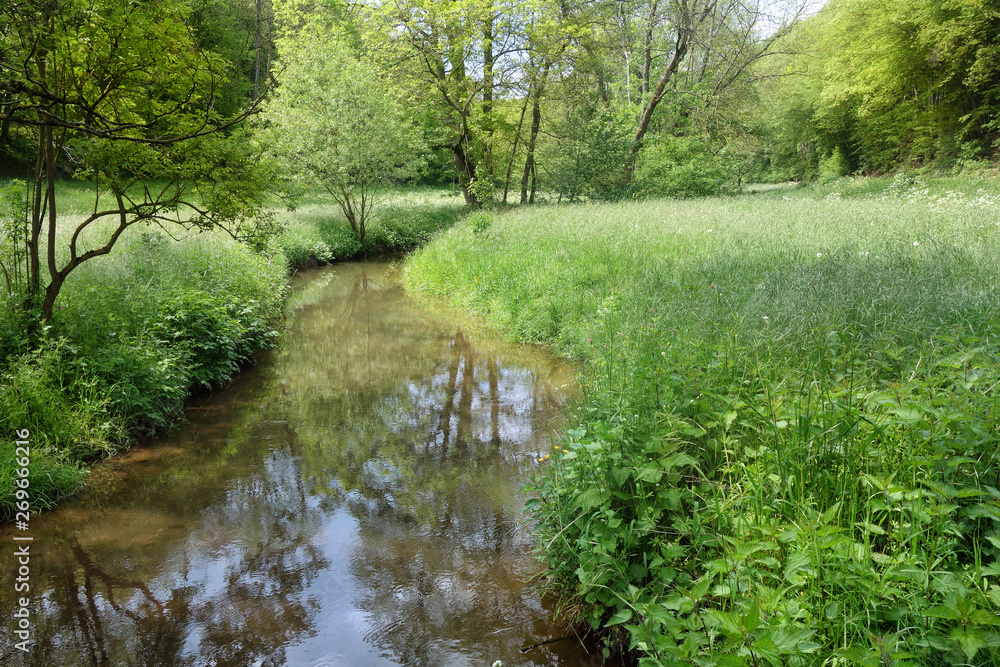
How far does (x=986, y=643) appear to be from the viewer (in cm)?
173

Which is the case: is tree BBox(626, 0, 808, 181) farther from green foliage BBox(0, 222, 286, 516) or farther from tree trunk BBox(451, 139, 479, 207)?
green foliage BBox(0, 222, 286, 516)

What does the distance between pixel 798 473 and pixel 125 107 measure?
23.6 feet

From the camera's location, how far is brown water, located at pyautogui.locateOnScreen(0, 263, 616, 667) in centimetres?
330

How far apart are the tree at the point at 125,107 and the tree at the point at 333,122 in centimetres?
1148

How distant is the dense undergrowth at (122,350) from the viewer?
5.02 m

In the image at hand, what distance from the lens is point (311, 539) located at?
171 inches

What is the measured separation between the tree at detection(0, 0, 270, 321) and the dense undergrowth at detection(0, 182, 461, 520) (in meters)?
0.56

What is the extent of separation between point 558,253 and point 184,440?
24.4 ft

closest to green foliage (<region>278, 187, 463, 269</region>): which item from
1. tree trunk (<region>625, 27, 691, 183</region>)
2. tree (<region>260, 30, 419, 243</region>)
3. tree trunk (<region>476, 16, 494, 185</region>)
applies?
tree (<region>260, 30, 419, 243</region>)

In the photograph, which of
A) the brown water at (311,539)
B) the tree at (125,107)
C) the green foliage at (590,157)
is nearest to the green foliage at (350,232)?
the green foliage at (590,157)

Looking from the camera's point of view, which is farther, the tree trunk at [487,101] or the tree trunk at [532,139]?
the tree trunk at [532,139]

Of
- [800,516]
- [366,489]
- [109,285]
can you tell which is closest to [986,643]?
[800,516]

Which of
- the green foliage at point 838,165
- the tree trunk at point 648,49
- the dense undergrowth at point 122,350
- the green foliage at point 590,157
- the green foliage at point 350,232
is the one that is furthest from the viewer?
the green foliage at point 838,165

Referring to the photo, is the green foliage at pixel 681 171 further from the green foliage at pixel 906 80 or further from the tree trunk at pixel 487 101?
the tree trunk at pixel 487 101
